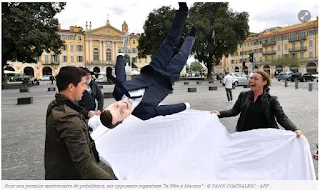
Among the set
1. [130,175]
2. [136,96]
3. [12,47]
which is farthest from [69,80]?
[12,47]

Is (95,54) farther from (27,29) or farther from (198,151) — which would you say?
(198,151)

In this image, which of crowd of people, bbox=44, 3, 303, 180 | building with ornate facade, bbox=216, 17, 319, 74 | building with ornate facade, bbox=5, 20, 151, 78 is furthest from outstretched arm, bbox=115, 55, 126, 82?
building with ornate facade, bbox=5, 20, 151, 78

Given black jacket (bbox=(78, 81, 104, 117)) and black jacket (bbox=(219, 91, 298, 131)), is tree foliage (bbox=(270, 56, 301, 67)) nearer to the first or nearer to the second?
black jacket (bbox=(78, 81, 104, 117))

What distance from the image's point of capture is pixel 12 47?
89.7 ft

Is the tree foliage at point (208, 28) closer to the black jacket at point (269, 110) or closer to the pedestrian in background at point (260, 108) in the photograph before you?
the black jacket at point (269, 110)

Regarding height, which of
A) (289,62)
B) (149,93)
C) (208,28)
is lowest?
(149,93)

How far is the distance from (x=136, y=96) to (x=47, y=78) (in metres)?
61.7

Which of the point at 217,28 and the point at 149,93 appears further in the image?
the point at 217,28

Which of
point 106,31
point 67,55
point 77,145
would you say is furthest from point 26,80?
point 106,31

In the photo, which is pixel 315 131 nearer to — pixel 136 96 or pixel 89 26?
pixel 136 96

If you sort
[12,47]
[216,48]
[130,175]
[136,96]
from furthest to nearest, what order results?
[216,48], [12,47], [130,175], [136,96]

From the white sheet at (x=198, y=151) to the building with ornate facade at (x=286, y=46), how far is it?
2305 inches

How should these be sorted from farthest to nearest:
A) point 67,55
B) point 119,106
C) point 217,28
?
point 67,55 → point 217,28 → point 119,106

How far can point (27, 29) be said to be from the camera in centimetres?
2702
